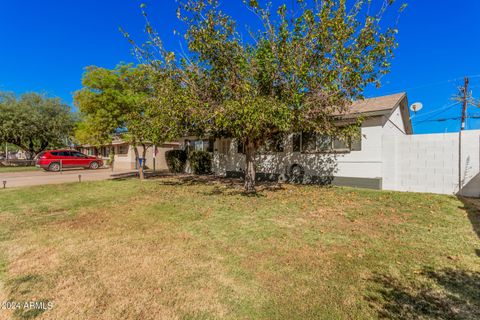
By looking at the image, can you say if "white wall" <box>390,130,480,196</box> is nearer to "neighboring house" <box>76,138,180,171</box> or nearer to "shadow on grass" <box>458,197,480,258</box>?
"shadow on grass" <box>458,197,480,258</box>

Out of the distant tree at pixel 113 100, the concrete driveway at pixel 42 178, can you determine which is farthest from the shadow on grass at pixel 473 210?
the concrete driveway at pixel 42 178

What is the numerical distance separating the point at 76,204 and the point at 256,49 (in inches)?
295

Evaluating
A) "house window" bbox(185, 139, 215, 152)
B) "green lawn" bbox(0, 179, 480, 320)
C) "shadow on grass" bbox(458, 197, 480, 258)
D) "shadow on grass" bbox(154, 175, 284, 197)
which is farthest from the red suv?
"shadow on grass" bbox(458, 197, 480, 258)

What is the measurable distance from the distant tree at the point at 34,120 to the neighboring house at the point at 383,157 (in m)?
26.3

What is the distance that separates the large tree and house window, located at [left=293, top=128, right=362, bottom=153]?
2.60 m

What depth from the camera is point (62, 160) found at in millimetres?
20016

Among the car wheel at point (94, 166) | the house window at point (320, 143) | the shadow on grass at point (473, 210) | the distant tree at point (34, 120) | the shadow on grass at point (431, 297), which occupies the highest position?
the distant tree at point (34, 120)

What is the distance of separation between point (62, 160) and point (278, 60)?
20.6 m

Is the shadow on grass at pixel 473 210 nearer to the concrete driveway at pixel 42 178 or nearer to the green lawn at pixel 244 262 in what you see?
the green lawn at pixel 244 262

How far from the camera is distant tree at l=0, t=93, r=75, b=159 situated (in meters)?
24.2

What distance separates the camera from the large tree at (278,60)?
7.07 metres

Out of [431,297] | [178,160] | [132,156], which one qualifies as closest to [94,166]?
[132,156]

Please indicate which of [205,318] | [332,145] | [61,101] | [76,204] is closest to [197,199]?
[76,204]

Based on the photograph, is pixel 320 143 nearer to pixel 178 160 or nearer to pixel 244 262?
pixel 244 262
